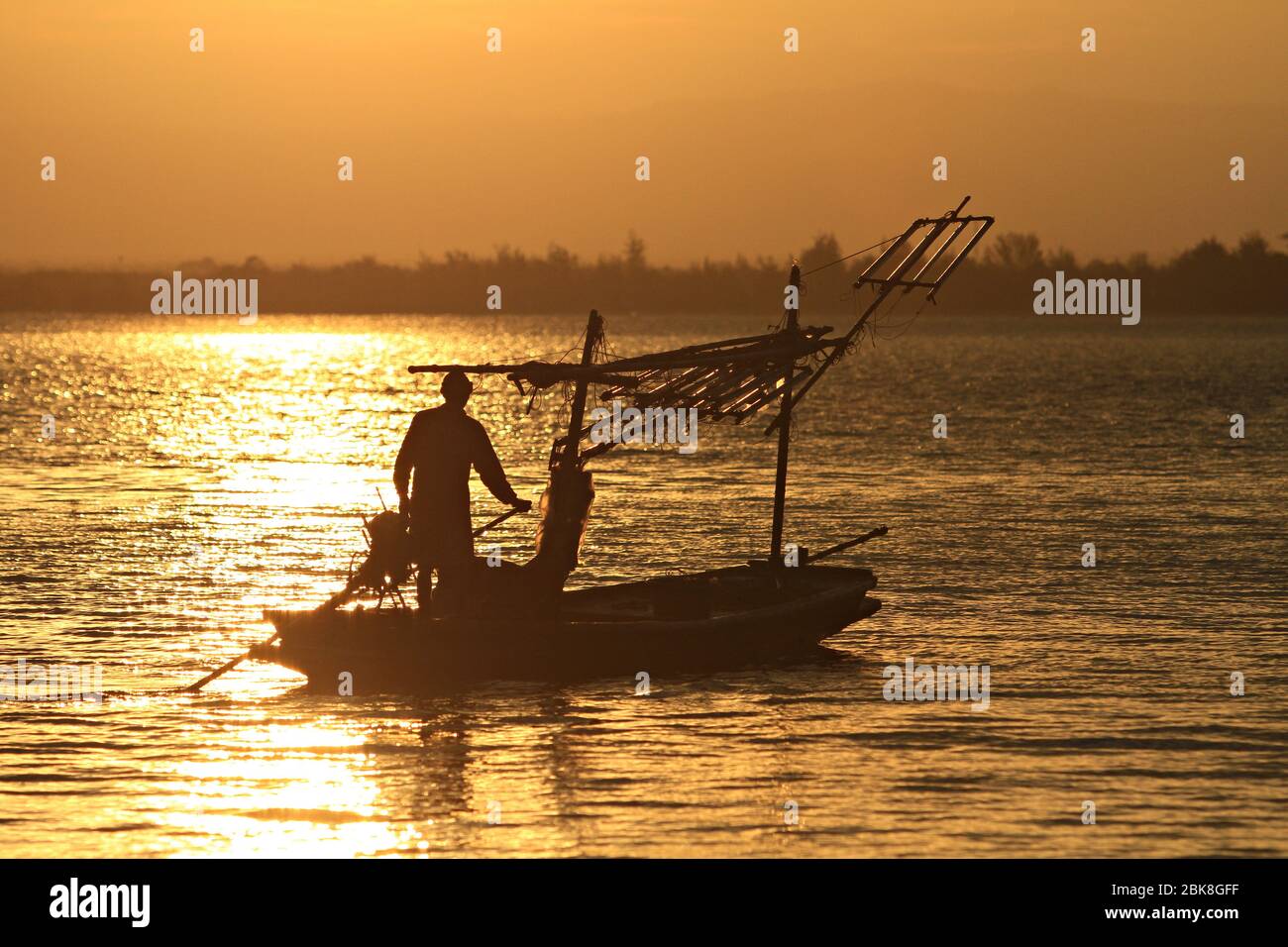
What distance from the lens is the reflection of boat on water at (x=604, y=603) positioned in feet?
54.9

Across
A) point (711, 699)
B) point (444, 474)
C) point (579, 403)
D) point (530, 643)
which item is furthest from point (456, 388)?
point (711, 699)

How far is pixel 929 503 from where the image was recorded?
3753cm

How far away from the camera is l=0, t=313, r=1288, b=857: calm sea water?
42.2 feet

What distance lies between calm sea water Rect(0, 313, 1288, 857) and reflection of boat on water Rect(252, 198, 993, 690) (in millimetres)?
337

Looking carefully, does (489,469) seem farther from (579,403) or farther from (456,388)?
(579,403)

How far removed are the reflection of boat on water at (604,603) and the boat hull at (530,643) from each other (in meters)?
0.01

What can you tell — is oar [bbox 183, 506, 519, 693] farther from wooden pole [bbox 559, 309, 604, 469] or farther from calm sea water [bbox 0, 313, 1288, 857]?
wooden pole [bbox 559, 309, 604, 469]

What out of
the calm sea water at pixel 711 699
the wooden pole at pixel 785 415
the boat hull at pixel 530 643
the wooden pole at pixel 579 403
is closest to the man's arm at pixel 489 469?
the wooden pole at pixel 579 403

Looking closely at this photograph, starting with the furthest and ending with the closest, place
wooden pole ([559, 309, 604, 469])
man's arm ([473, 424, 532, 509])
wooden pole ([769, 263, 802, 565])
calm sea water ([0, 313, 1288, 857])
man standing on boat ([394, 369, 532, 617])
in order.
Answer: wooden pole ([769, 263, 802, 565])
wooden pole ([559, 309, 604, 469])
man's arm ([473, 424, 532, 509])
man standing on boat ([394, 369, 532, 617])
calm sea water ([0, 313, 1288, 857])

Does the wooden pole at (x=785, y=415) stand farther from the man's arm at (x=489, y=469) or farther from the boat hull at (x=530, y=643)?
the man's arm at (x=489, y=469)

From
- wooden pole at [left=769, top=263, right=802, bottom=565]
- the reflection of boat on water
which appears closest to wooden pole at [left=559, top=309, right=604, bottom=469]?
the reflection of boat on water

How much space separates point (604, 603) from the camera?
A: 18.9 metres

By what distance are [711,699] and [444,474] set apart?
324 centimetres
